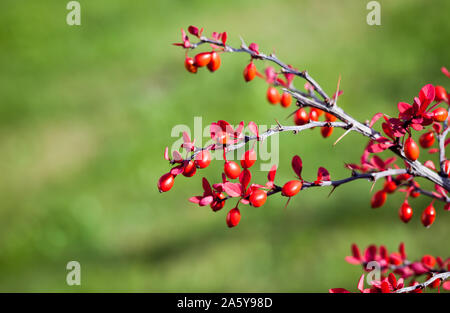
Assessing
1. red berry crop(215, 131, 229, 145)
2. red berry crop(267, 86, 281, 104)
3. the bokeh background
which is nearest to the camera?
red berry crop(215, 131, 229, 145)

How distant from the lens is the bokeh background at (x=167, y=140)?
6.99 feet

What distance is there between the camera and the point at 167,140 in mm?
2652

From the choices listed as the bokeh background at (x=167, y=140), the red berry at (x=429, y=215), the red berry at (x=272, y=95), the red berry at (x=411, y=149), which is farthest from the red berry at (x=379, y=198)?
the bokeh background at (x=167, y=140)

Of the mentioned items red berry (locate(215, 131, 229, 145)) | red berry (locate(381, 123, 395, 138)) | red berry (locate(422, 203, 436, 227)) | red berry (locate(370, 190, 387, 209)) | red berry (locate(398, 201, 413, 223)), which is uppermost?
red berry (locate(381, 123, 395, 138))

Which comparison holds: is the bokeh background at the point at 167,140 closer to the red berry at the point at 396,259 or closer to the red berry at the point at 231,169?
the red berry at the point at 396,259

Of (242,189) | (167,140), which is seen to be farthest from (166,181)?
(167,140)

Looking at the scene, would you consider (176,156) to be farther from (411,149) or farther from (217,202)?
(411,149)

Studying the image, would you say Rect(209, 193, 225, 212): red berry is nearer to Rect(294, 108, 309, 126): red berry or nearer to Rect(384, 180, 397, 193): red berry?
Rect(294, 108, 309, 126): red berry

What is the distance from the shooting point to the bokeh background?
213 cm

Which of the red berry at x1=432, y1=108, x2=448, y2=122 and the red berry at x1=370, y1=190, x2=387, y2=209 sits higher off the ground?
the red berry at x1=432, y1=108, x2=448, y2=122

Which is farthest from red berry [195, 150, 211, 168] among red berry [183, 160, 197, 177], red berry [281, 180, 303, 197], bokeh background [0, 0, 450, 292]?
bokeh background [0, 0, 450, 292]

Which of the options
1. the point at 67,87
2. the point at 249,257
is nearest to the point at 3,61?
the point at 67,87

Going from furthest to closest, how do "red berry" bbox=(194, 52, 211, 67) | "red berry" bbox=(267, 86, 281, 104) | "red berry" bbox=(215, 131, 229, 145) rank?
1. "red berry" bbox=(267, 86, 281, 104)
2. "red berry" bbox=(194, 52, 211, 67)
3. "red berry" bbox=(215, 131, 229, 145)

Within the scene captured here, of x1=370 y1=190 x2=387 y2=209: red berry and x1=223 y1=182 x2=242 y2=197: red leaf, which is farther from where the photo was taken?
x1=370 y1=190 x2=387 y2=209: red berry
